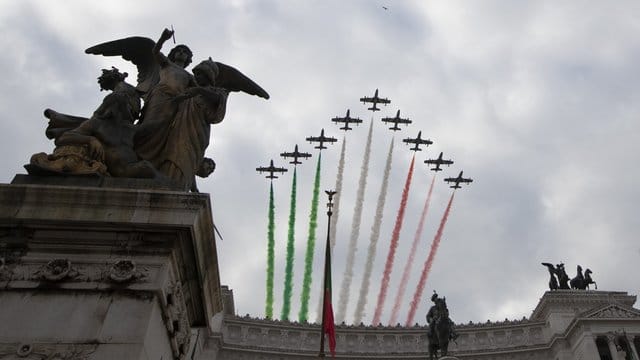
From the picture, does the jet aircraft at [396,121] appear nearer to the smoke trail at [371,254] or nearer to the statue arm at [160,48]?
the smoke trail at [371,254]

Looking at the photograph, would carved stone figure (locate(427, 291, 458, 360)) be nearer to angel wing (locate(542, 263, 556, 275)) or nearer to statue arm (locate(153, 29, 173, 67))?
statue arm (locate(153, 29, 173, 67))

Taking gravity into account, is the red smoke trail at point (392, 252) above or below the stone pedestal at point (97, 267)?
above

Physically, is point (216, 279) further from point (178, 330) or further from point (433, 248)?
point (433, 248)

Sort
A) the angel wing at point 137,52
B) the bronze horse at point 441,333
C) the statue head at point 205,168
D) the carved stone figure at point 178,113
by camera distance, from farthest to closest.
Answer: the bronze horse at point 441,333
the angel wing at point 137,52
the statue head at point 205,168
the carved stone figure at point 178,113

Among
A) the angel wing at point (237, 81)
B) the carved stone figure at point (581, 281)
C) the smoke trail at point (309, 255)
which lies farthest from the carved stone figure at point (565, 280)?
the angel wing at point (237, 81)

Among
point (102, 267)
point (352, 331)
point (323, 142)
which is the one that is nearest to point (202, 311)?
point (102, 267)

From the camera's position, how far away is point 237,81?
29.0 ft

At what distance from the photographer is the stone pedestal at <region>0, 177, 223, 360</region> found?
496 centimetres

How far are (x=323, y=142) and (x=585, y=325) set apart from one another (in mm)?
45031

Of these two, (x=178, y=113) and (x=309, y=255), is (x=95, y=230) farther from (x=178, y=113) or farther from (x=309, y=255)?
(x=309, y=255)

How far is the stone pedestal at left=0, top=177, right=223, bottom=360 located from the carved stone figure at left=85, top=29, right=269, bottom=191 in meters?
0.76

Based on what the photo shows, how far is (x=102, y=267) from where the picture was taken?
17.7 ft

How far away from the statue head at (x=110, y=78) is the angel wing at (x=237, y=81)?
157cm

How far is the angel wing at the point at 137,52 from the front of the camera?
8.45 m
